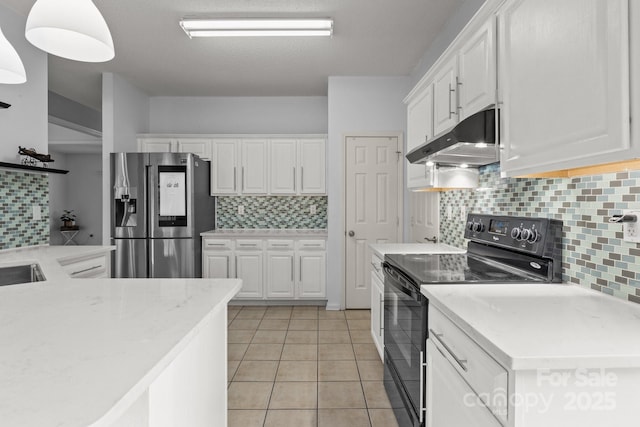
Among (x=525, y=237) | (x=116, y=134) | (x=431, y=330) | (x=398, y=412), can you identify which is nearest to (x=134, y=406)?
(x=431, y=330)

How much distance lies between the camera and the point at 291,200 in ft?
16.4

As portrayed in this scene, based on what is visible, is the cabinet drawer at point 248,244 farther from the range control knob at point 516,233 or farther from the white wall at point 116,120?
the range control knob at point 516,233

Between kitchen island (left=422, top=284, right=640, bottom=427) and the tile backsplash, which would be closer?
kitchen island (left=422, top=284, right=640, bottom=427)

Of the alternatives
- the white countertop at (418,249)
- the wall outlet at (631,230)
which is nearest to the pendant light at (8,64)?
the white countertop at (418,249)

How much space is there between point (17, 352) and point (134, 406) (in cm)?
28

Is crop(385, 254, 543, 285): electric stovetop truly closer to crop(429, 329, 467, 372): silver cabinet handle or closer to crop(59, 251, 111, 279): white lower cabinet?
crop(429, 329, 467, 372): silver cabinet handle

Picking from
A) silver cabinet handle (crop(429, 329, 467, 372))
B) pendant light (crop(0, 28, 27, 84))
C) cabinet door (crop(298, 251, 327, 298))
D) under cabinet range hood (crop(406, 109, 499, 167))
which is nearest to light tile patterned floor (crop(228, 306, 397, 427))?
cabinet door (crop(298, 251, 327, 298))

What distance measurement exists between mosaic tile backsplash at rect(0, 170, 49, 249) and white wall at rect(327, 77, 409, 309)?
2.79 m

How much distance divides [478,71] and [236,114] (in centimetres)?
385

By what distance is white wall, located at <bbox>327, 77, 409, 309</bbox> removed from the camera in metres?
4.35

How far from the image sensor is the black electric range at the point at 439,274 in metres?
1.66

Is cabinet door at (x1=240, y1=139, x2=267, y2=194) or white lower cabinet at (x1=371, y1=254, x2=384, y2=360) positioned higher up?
cabinet door at (x1=240, y1=139, x2=267, y2=194)

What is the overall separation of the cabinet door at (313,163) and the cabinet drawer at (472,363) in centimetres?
333

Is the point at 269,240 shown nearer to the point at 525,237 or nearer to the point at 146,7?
the point at 146,7
